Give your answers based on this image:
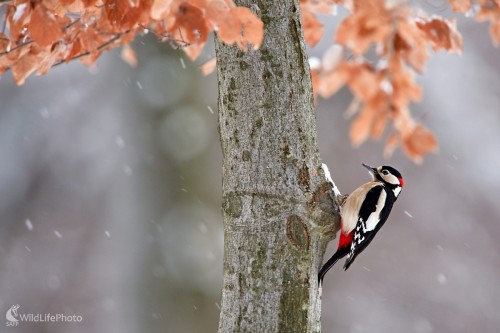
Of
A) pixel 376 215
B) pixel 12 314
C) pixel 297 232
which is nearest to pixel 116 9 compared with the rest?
pixel 297 232

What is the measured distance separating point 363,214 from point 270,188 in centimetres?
119

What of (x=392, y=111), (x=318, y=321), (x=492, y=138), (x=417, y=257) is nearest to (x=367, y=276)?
(x=417, y=257)

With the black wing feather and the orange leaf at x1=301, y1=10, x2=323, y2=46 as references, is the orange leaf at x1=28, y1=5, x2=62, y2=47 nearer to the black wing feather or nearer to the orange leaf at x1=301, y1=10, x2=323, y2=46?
the black wing feather

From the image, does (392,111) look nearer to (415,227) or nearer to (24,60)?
(24,60)

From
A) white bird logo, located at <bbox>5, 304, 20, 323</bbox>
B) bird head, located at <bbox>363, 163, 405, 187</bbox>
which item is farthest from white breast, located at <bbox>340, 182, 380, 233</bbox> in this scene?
white bird logo, located at <bbox>5, 304, 20, 323</bbox>

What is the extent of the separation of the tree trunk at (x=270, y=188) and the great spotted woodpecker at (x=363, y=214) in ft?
1.57

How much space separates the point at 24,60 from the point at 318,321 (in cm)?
181

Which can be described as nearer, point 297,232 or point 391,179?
point 297,232

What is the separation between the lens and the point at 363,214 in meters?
3.66

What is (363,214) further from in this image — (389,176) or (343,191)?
(343,191)

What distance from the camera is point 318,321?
8.91 ft

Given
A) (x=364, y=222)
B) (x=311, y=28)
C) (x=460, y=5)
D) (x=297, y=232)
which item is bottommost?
(x=364, y=222)

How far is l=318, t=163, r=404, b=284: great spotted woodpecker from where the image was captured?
11.1 feet

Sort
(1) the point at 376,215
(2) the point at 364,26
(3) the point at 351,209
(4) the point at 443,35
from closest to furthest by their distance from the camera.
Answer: (3) the point at 351,209 → (1) the point at 376,215 → (4) the point at 443,35 → (2) the point at 364,26
